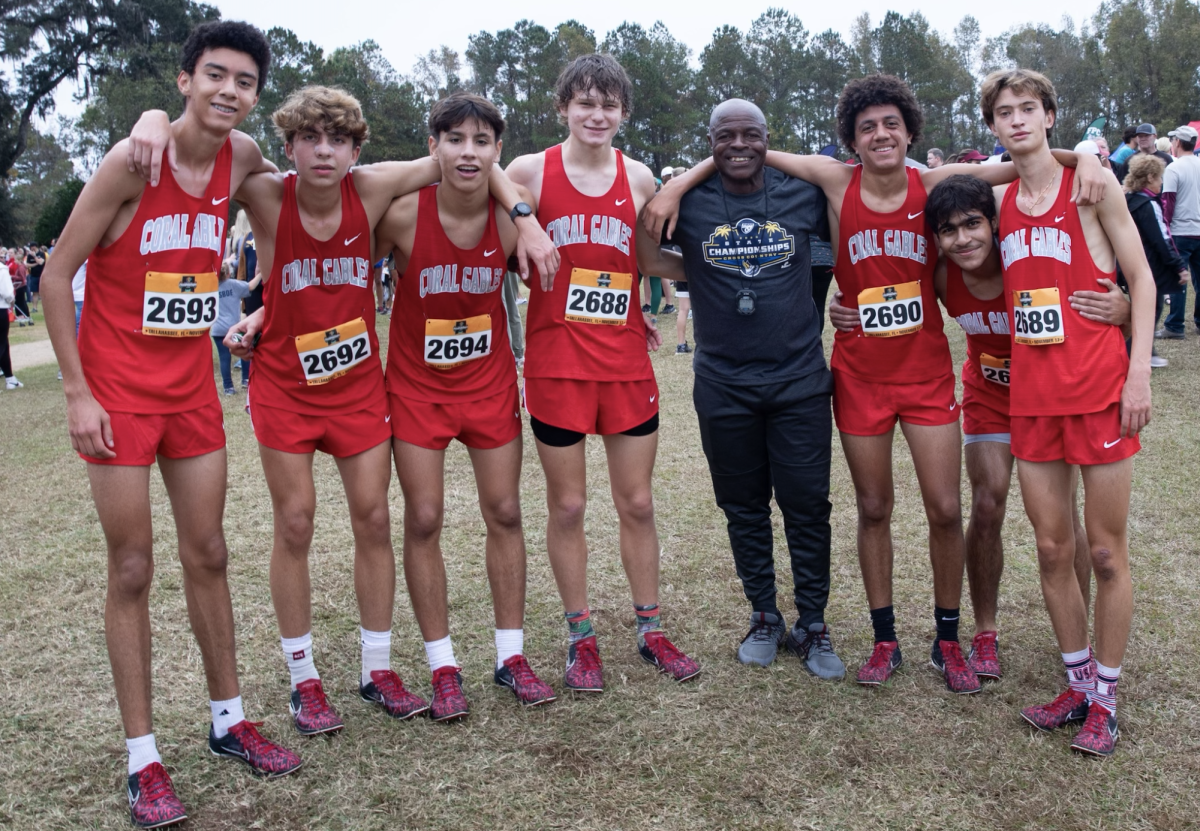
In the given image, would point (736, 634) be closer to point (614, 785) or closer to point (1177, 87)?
point (614, 785)

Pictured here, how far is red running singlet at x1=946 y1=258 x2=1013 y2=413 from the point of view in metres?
3.43

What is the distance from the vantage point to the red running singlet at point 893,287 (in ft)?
11.4

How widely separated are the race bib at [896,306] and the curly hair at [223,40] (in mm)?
2253

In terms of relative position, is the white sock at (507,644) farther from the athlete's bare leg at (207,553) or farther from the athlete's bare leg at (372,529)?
the athlete's bare leg at (207,553)

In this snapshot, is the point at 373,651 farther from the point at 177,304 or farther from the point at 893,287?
the point at 893,287

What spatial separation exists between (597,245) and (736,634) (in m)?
1.83

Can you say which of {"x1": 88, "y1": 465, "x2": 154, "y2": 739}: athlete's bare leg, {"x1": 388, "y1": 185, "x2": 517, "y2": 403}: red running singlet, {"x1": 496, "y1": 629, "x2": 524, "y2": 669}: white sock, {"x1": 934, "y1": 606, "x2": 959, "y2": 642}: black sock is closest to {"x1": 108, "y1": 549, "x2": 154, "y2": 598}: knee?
{"x1": 88, "y1": 465, "x2": 154, "y2": 739}: athlete's bare leg

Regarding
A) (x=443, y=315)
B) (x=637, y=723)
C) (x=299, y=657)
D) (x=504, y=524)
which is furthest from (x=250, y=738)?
(x=443, y=315)

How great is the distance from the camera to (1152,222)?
665cm

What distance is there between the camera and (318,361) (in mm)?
3264

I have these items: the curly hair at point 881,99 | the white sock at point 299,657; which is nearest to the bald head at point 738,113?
the curly hair at point 881,99

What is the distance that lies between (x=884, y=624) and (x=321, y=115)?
2.82 meters

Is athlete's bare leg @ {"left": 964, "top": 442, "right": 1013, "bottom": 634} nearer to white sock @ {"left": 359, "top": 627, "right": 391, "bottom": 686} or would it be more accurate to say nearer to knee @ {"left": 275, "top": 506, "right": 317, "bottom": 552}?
white sock @ {"left": 359, "top": 627, "right": 391, "bottom": 686}

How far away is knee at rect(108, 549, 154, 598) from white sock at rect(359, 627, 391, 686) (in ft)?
2.79
